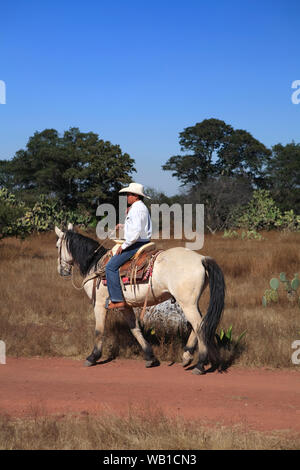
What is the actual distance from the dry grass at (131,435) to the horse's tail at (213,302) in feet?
5.96

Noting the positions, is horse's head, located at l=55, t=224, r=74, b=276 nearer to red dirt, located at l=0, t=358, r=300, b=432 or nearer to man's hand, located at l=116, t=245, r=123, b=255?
man's hand, located at l=116, t=245, r=123, b=255

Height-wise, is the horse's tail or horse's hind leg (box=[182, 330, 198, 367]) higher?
the horse's tail

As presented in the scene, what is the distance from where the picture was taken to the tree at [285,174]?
37688 mm

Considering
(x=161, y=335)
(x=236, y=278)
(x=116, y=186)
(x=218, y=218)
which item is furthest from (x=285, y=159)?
(x=161, y=335)

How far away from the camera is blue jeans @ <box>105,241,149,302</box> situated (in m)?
6.74

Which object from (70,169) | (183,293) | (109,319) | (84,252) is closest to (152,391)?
(183,293)

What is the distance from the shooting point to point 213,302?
635 cm

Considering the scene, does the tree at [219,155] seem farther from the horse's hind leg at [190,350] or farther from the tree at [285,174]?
the horse's hind leg at [190,350]

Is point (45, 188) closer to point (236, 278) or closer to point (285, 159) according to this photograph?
point (285, 159)

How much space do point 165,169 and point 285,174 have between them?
10.2 m

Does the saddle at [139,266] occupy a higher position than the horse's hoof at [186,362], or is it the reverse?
the saddle at [139,266]

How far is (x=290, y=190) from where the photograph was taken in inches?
1518

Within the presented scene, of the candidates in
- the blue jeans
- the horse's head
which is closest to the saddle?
the blue jeans

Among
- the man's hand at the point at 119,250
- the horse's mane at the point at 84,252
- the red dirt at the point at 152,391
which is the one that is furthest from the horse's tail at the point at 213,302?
the horse's mane at the point at 84,252
